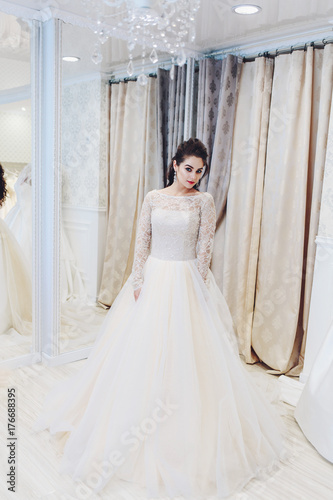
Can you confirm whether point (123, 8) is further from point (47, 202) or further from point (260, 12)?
point (47, 202)

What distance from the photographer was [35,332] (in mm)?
3217

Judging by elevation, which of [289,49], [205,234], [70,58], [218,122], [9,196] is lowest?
[205,234]

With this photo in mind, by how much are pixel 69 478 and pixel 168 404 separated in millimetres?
544

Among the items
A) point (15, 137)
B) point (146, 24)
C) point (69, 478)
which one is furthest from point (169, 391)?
point (146, 24)

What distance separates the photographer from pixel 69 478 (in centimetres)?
205

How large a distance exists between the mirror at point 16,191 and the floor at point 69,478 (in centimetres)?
54

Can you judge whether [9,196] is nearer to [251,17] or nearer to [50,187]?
[50,187]

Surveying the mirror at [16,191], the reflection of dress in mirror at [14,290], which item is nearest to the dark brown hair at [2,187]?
the mirror at [16,191]

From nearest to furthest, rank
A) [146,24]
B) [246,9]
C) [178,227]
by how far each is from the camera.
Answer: [178,227] → [246,9] → [146,24]

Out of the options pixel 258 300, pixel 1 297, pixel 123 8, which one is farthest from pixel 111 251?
pixel 123 8

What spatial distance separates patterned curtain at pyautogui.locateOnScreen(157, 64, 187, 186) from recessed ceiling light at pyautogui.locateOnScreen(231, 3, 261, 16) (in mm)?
923

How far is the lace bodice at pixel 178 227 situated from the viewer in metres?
2.33

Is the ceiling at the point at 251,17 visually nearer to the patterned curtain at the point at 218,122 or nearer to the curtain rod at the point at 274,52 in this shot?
the curtain rod at the point at 274,52

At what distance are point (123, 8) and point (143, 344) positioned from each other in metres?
2.00
